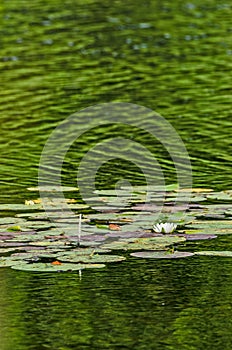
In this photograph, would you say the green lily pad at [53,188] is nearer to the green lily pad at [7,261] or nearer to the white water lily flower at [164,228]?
the white water lily flower at [164,228]

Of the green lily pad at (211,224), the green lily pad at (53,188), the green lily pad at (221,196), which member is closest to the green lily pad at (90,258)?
the green lily pad at (211,224)

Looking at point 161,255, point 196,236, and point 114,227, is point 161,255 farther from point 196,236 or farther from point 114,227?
point 114,227

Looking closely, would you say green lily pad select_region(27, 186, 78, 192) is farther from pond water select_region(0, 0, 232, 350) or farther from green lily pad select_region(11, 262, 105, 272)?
green lily pad select_region(11, 262, 105, 272)

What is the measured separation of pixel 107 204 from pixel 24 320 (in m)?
2.13

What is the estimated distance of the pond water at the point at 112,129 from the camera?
15.8 ft

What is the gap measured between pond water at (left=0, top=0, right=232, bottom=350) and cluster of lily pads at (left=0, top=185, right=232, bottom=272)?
0.32ft

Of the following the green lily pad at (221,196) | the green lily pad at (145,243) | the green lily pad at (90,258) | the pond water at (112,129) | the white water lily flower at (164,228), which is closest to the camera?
the pond water at (112,129)

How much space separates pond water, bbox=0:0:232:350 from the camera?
4809mm

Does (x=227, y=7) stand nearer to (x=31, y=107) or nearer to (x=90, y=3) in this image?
(x=90, y=3)

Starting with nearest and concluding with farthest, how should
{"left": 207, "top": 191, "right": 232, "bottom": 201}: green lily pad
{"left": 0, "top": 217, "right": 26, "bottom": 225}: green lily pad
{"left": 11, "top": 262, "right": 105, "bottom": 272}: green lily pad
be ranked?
1. {"left": 11, "top": 262, "right": 105, "bottom": 272}: green lily pad
2. {"left": 0, "top": 217, "right": 26, "bottom": 225}: green lily pad
3. {"left": 207, "top": 191, "right": 232, "bottom": 201}: green lily pad

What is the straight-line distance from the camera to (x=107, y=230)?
20.6ft

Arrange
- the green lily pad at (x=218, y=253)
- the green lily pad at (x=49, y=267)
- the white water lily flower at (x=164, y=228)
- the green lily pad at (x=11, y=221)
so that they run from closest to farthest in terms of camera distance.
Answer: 1. the green lily pad at (x=49, y=267)
2. the green lily pad at (x=218, y=253)
3. the white water lily flower at (x=164, y=228)
4. the green lily pad at (x=11, y=221)

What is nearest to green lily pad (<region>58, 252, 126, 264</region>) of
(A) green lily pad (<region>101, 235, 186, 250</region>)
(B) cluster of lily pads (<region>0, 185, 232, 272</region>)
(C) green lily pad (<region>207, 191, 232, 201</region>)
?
(B) cluster of lily pads (<region>0, 185, 232, 272</region>)

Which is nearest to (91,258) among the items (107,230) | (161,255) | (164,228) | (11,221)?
(161,255)
